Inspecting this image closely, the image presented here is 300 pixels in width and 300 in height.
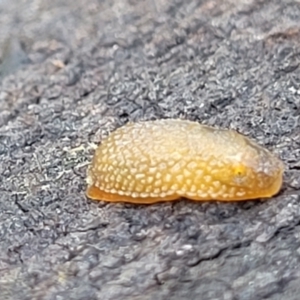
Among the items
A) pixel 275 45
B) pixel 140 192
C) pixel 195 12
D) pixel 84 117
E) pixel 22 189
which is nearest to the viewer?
pixel 140 192

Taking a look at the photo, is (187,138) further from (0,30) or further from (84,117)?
(0,30)

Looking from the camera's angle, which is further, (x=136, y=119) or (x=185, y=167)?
(x=136, y=119)

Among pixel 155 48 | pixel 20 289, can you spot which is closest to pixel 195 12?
pixel 155 48
